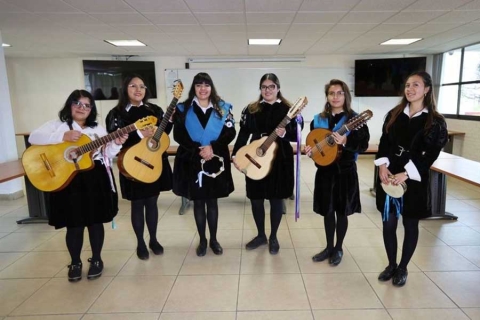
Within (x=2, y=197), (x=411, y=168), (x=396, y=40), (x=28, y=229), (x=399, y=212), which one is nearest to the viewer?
(x=411, y=168)

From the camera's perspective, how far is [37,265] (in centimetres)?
265

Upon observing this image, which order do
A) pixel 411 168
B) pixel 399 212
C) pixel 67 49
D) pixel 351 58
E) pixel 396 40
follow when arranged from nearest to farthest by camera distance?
pixel 411 168 → pixel 399 212 → pixel 396 40 → pixel 67 49 → pixel 351 58

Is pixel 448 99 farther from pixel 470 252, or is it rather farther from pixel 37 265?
pixel 37 265

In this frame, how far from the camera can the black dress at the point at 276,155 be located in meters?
2.53

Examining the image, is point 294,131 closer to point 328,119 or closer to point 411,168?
point 328,119

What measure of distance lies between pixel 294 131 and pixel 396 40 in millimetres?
4522

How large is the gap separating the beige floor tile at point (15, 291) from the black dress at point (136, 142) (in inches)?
34.3

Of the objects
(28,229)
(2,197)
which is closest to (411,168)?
(28,229)

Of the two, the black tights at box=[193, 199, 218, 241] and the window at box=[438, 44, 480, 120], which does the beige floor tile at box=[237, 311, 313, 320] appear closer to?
the black tights at box=[193, 199, 218, 241]

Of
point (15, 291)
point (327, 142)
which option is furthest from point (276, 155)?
point (15, 291)

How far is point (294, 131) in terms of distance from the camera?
2.45m

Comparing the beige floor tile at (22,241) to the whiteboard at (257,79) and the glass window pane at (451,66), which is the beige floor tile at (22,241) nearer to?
the whiteboard at (257,79)

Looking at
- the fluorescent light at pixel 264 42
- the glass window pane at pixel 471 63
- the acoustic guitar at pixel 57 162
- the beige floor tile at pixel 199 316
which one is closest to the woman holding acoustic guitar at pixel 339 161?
the beige floor tile at pixel 199 316

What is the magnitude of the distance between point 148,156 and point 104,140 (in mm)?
329
